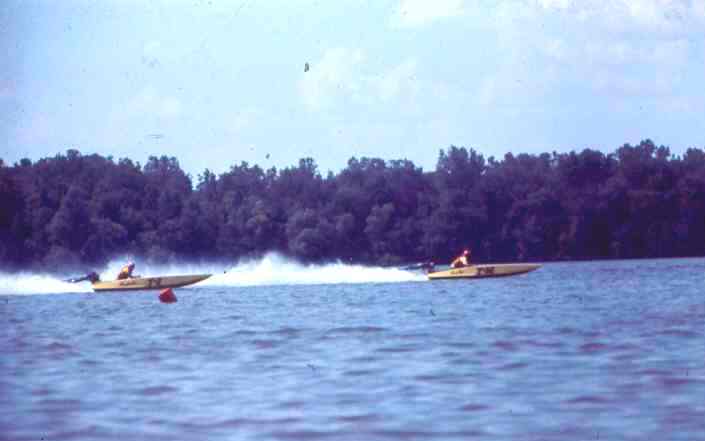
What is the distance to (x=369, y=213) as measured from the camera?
8650 cm

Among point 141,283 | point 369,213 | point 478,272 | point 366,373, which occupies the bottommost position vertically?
point 366,373

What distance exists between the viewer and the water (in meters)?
11.9

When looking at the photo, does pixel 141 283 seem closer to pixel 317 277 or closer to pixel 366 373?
pixel 317 277

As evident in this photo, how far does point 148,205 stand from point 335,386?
68.9m

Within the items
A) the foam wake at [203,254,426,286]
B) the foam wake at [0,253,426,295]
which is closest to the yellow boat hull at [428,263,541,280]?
the foam wake at [0,253,426,295]

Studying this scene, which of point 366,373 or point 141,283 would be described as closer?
point 366,373

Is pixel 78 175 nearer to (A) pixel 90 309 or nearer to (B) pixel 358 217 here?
(B) pixel 358 217

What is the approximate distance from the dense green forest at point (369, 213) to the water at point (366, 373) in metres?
47.3

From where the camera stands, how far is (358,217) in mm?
86250

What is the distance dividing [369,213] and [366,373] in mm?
71217

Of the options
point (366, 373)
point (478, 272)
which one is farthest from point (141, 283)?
point (366, 373)

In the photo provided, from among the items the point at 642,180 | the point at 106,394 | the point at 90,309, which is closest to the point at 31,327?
the point at 90,309

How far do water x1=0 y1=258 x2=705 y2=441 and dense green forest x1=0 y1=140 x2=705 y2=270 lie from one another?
47.3 m

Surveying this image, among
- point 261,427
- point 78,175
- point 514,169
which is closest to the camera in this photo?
point 261,427
